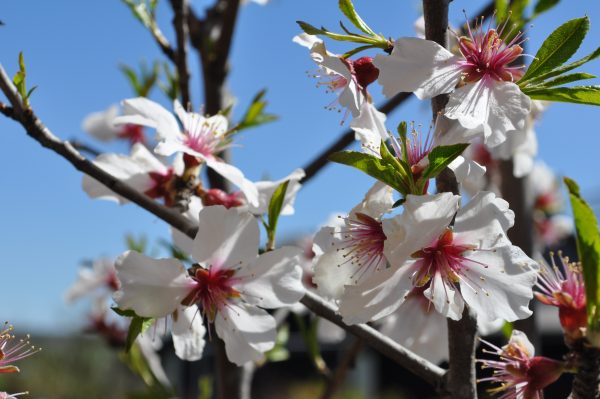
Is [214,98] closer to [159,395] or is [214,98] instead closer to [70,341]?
[159,395]

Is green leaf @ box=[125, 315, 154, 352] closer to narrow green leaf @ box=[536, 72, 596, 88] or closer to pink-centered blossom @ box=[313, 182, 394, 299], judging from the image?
pink-centered blossom @ box=[313, 182, 394, 299]

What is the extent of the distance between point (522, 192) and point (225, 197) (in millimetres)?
906

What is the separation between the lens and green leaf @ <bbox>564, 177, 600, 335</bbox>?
682mm

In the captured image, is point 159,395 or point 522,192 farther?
point 522,192

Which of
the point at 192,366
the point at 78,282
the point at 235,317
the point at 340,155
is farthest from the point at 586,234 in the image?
the point at 192,366

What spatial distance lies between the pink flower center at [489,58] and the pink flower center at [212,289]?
0.44 m

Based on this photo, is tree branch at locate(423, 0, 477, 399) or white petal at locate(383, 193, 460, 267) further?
tree branch at locate(423, 0, 477, 399)

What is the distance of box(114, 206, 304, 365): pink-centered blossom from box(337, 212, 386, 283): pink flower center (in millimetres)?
77

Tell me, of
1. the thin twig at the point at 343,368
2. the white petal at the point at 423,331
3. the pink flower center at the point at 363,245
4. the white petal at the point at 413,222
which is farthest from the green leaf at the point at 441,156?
the thin twig at the point at 343,368

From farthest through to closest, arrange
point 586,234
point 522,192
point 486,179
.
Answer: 1. point 486,179
2. point 522,192
3. point 586,234

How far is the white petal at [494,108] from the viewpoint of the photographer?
81 cm

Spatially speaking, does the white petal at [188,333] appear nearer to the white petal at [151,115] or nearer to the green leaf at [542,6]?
the white petal at [151,115]

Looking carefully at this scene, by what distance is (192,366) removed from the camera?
8352 millimetres

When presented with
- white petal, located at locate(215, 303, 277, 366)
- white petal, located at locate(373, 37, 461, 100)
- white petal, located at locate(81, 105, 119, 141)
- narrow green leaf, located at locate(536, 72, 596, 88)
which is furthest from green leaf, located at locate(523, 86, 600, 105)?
white petal, located at locate(81, 105, 119, 141)
